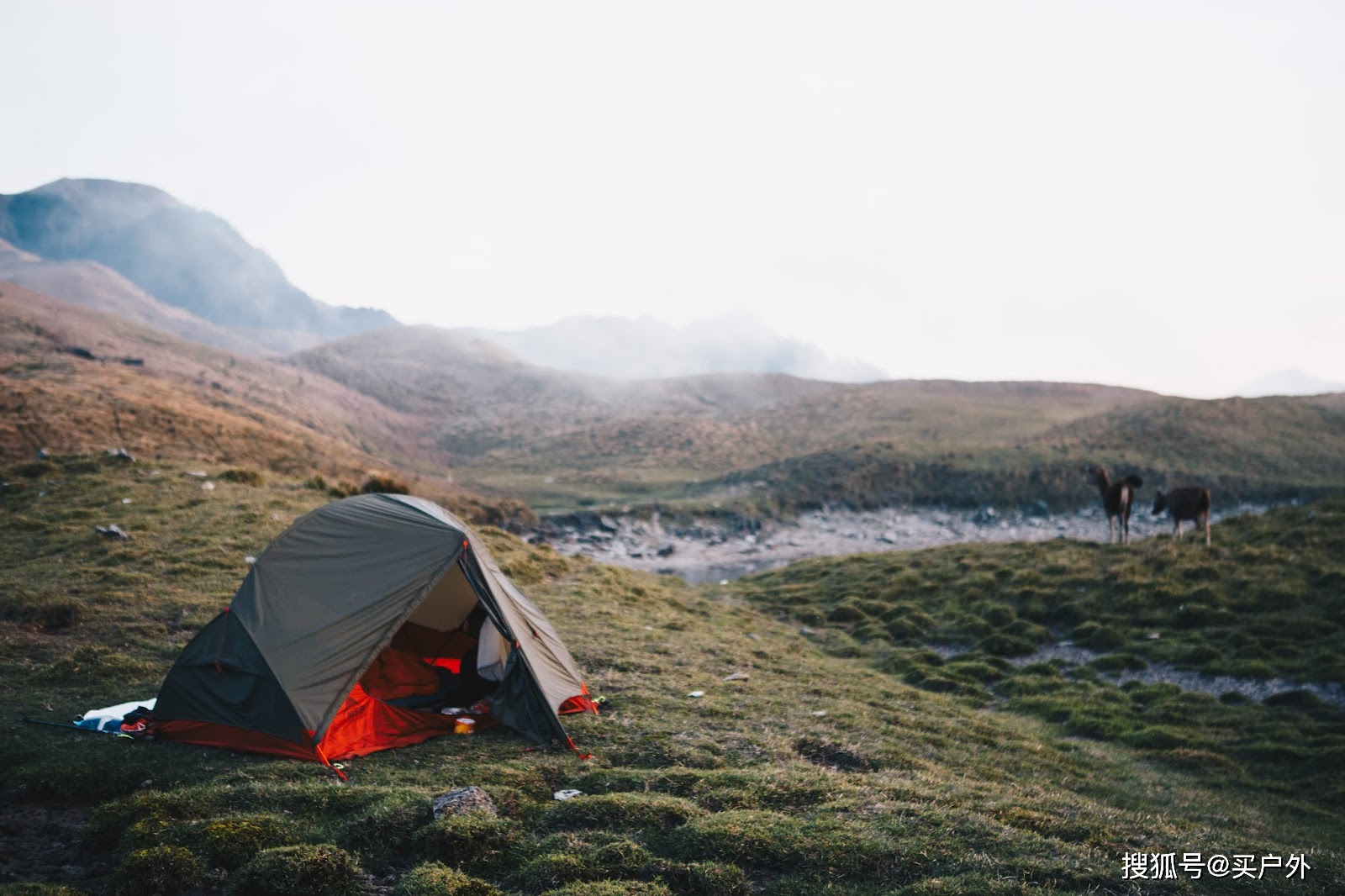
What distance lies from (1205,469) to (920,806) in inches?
1957

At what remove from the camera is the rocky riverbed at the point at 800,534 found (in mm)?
35250

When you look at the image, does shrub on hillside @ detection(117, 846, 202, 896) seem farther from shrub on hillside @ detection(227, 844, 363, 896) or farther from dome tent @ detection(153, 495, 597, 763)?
dome tent @ detection(153, 495, 597, 763)

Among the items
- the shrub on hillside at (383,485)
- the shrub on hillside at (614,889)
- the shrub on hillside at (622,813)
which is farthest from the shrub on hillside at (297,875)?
the shrub on hillside at (383,485)

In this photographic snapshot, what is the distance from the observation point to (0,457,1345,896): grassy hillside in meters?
6.42

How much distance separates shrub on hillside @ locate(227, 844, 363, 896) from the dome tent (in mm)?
2727

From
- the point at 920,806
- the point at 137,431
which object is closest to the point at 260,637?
the point at 920,806

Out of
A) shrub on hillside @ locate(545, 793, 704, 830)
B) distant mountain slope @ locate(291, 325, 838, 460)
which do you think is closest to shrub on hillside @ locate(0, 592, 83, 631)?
shrub on hillside @ locate(545, 793, 704, 830)

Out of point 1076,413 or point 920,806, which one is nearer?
point 920,806

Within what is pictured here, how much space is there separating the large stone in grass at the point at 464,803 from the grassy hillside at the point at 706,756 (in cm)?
20

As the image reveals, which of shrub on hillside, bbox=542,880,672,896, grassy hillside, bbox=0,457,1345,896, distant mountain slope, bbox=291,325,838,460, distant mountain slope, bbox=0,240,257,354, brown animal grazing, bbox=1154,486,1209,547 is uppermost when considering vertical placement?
distant mountain slope, bbox=0,240,257,354

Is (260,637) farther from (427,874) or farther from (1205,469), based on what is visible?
(1205,469)

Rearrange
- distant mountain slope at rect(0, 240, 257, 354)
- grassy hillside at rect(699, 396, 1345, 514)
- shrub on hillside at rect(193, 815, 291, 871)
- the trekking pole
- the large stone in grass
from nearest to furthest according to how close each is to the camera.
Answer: shrub on hillside at rect(193, 815, 291, 871), the large stone in grass, the trekking pole, grassy hillside at rect(699, 396, 1345, 514), distant mountain slope at rect(0, 240, 257, 354)

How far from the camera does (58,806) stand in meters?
7.52

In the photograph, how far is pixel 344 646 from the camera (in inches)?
374
